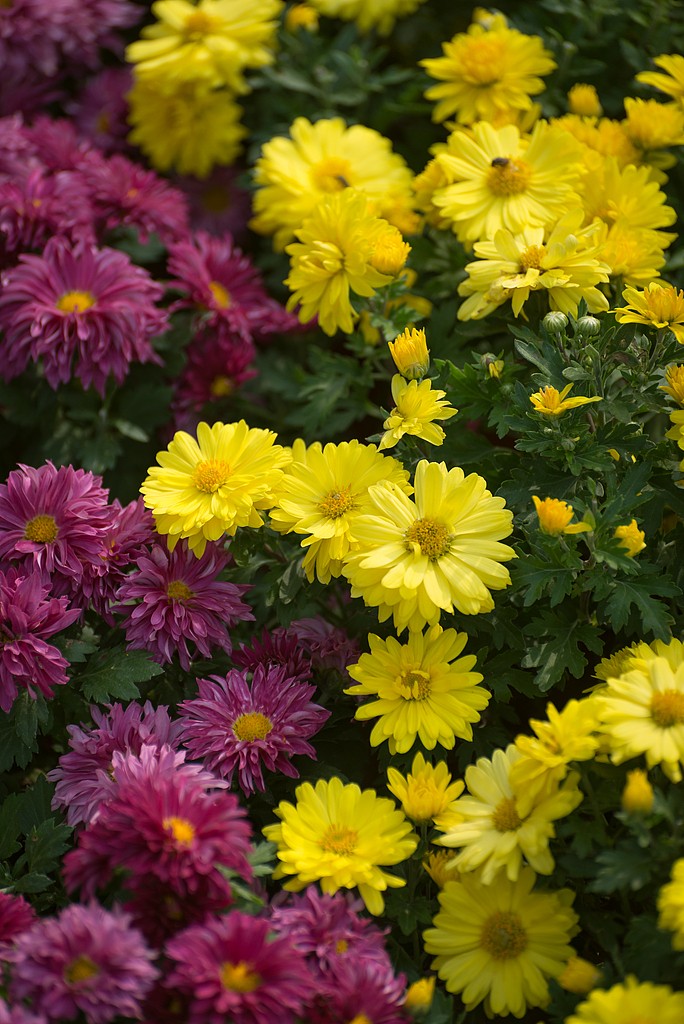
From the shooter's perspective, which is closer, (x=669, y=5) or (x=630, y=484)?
(x=630, y=484)

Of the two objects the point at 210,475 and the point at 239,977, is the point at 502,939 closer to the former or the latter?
the point at 239,977

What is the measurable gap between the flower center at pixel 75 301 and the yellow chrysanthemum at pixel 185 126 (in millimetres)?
663

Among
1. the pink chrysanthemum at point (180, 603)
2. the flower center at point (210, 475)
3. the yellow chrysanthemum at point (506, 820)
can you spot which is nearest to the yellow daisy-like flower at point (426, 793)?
the yellow chrysanthemum at point (506, 820)

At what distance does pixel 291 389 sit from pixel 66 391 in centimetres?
43

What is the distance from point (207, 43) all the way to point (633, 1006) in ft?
6.57

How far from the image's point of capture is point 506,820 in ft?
4.21

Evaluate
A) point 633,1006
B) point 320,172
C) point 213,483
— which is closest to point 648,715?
point 633,1006

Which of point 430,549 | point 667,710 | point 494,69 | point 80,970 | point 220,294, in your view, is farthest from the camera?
point 220,294

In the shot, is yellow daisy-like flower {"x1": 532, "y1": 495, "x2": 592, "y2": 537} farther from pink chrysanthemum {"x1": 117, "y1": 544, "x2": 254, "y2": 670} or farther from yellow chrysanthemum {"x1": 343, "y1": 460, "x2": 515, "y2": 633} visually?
pink chrysanthemum {"x1": 117, "y1": 544, "x2": 254, "y2": 670}

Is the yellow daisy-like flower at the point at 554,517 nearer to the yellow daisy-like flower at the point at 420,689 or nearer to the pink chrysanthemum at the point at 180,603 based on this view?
the yellow daisy-like flower at the point at 420,689

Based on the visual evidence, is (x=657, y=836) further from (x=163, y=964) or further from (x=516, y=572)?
(x=163, y=964)

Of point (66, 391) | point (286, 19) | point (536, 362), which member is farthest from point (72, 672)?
point (286, 19)

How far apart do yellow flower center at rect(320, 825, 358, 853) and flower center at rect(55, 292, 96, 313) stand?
1046mm

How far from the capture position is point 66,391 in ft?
6.73
